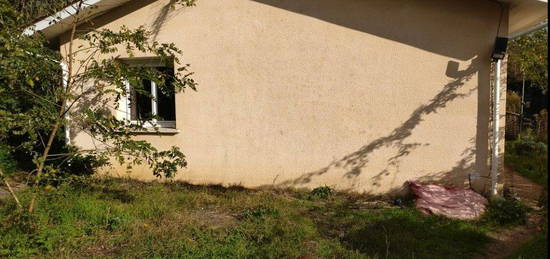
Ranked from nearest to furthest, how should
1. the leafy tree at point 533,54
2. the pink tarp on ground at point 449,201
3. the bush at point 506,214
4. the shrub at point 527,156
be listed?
1. the bush at point 506,214
2. the pink tarp on ground at point 449,201
3. the shrub at point 527,156
4. the leafy tree at point 533,54

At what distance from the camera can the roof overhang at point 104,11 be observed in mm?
6035

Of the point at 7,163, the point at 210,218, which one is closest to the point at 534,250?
the point at 210,218

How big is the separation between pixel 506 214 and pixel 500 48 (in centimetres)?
253

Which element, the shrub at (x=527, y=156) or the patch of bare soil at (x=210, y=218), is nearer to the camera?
the patch of bare soil at (x=210, y=218)

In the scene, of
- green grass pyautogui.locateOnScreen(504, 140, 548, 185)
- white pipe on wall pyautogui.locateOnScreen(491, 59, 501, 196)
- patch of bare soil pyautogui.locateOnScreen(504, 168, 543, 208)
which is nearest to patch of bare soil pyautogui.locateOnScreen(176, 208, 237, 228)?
white pipe on wall pyautogui.locateOnScreen(491, 59, 501, 196)

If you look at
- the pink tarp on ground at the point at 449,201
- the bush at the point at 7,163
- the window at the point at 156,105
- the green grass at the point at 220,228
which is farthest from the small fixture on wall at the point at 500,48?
the bush at the point at 7,163

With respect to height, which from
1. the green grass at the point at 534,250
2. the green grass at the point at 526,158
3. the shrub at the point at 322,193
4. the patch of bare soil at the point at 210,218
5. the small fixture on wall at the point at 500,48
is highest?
the small fixture on wall at the point at 500,48

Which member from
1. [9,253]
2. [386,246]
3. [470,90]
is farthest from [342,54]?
[9,253]

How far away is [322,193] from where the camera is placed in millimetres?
6766

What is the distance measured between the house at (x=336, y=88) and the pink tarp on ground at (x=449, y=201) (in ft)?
0.95

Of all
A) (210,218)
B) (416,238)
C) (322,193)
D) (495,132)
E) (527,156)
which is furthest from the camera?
(527,156)

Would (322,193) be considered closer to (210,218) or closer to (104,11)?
(210,218)

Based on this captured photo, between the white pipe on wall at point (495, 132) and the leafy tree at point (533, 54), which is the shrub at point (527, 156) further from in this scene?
the white pipe on wall at point (495, 132)

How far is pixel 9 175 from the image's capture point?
25.7 ft
